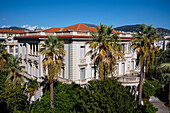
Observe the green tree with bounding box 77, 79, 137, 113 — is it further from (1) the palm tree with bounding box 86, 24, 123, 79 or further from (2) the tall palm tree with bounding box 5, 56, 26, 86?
(2) the tall palm tree with bounding box 5, 56, 26, 86

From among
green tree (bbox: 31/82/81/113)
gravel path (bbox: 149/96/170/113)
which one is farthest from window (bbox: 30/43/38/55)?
gravel path (bbox: 149/96/170/113)

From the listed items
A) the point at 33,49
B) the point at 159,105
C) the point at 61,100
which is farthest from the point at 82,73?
the point at 159,105

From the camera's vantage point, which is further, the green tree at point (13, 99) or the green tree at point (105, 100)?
the green tree at point (13, 99)

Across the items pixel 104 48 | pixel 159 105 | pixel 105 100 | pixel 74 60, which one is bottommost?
pixel 159 105

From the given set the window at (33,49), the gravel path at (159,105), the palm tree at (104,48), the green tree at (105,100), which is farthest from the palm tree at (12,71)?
the gravel path at (159,105)

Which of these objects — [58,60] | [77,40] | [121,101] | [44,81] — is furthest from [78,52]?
[121,101]

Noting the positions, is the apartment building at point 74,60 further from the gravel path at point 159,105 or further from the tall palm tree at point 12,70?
the tall palm tree at point 12,70

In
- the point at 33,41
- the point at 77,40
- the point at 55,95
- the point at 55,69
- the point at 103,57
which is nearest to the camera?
the point at 103,57

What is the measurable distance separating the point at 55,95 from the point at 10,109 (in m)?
5.85

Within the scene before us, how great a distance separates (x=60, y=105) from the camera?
17766 mm

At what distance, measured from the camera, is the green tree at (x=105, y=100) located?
12.0 metres

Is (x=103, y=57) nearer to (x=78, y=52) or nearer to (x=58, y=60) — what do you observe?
(x=58, y=60)

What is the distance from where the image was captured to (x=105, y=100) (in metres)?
12.3

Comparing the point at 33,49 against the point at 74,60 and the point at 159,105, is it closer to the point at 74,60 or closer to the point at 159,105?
the point at 74,60
